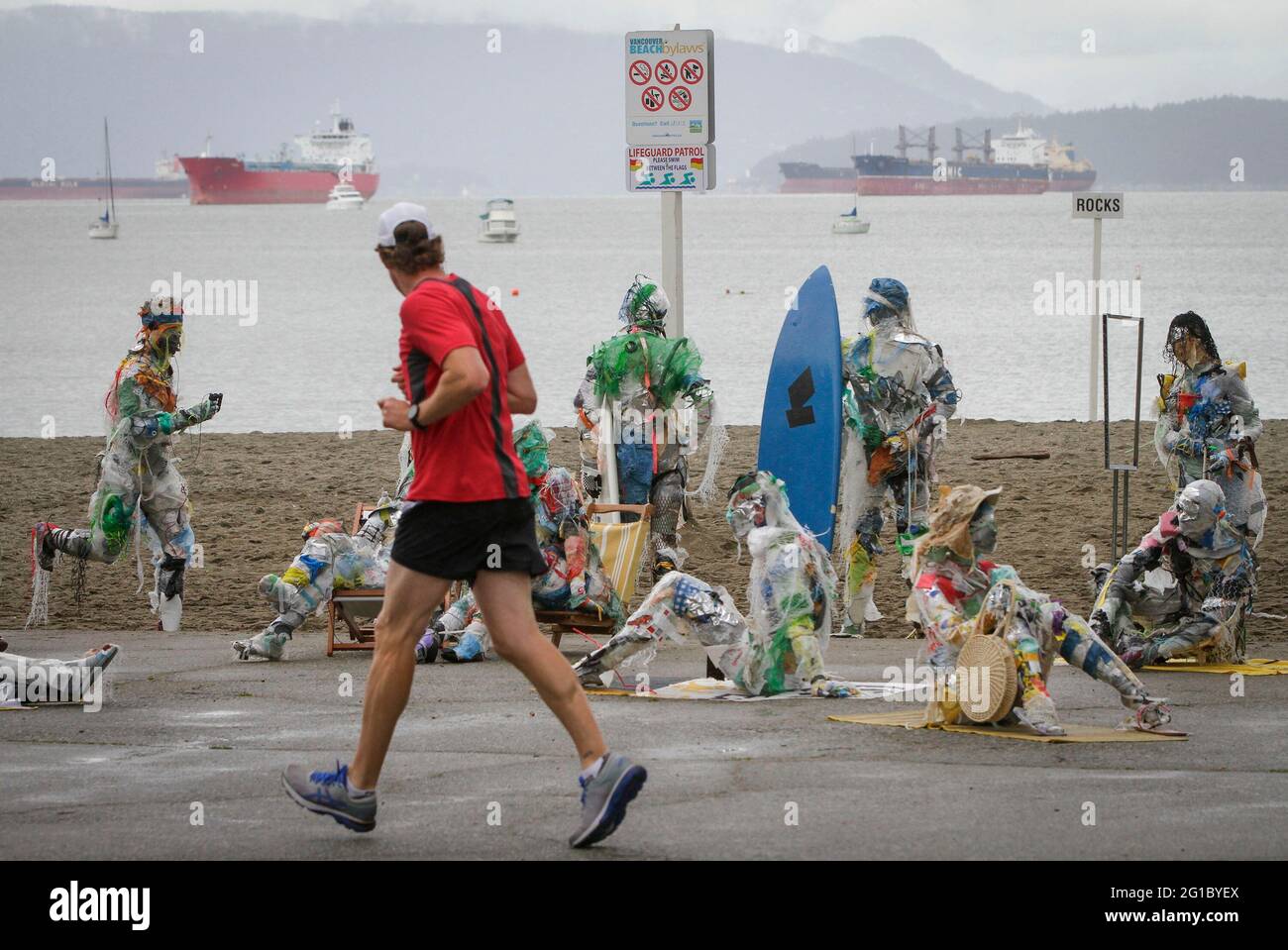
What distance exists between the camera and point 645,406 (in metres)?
10.3

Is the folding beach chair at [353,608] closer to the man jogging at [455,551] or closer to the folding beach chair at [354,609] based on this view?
the folding beach chair at [354,609]

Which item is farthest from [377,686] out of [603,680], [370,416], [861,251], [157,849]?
[861,251]

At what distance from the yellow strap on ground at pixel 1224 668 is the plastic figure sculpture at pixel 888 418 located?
1805mm

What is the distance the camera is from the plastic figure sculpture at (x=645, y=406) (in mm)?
10297

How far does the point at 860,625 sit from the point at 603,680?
242cm

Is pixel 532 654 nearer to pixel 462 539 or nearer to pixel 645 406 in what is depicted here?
pixel 462 539

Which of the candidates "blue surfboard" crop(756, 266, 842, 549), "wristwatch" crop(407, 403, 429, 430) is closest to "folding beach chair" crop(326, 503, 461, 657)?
"blue surfboard" crop(756, 266, 842, 549)

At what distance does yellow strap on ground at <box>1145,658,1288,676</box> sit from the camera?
27.8 feet

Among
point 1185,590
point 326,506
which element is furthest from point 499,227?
point 1185,590

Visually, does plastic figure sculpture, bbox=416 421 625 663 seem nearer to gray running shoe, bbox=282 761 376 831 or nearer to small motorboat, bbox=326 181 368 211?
gray running shoe, bbox=282 761 376 831

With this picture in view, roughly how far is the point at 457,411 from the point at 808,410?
4.53 m

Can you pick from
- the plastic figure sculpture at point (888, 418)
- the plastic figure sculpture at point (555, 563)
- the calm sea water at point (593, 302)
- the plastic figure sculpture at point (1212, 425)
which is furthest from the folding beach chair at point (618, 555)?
the calm sea water at point (593, 302)
